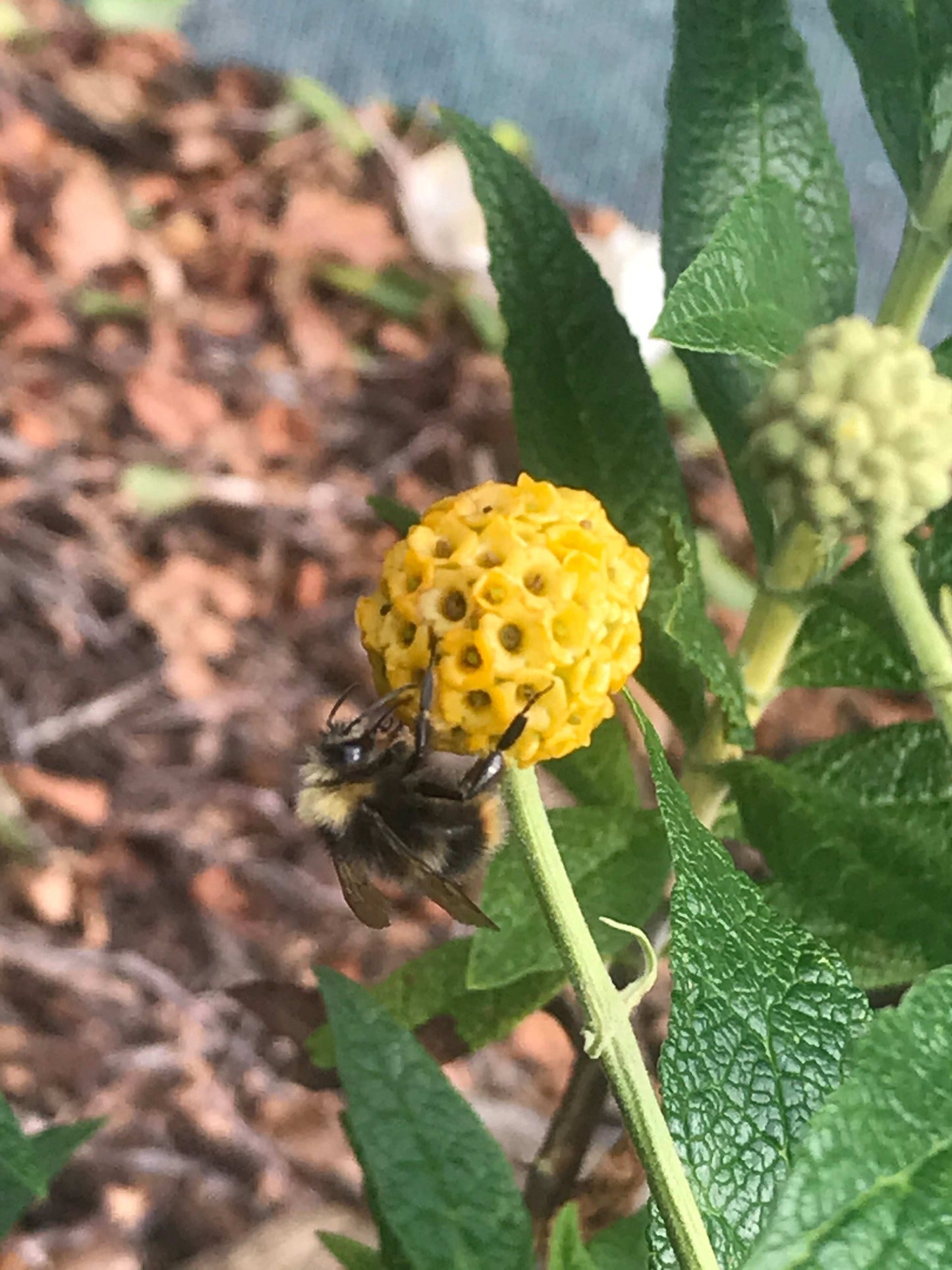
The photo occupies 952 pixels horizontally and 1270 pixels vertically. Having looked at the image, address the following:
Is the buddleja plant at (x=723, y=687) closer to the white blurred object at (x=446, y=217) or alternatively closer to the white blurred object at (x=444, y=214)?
the white blurred object at (x=446, y=217)

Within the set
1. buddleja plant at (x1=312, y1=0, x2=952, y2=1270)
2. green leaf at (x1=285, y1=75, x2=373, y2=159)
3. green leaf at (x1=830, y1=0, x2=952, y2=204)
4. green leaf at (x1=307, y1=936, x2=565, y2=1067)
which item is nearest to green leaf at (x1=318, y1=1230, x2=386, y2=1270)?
buddleja plant at (x1=312, y1=0, x2=952, y2=1270)

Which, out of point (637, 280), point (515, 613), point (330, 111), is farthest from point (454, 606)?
point (330, 111)

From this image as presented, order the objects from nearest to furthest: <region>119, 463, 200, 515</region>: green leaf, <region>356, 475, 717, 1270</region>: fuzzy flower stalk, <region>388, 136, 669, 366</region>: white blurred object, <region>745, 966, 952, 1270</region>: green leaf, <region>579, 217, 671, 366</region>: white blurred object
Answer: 1. <region>745, 966, 952, 1270</region>: green leaf
2. <region>356, 475, 717, 1270</region>: fuzzy flower stalk
3. <region>579, 217, 671, 366</region>: white blurred object
4. <region>119, 463, 200, 515</region>: green leaf
5. <region>388, 136, 669, 366</region>: white blurred object

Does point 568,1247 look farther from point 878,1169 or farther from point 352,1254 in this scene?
point 878,1169

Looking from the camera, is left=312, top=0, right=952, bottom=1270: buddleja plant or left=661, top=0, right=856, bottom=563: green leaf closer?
left=312, top=0, right=952, bottom=1270: buddleja plant

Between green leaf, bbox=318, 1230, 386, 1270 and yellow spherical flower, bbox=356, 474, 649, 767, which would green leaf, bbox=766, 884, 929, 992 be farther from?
green leaf, bbox=318, 1230, 386, 1270

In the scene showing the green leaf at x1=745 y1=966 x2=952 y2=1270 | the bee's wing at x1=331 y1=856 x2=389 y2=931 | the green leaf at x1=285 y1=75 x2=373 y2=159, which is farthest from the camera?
the green leaf at x1=285 y1=75 x2=373 y2=159

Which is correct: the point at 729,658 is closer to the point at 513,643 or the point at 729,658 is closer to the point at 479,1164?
the point at 513,643
